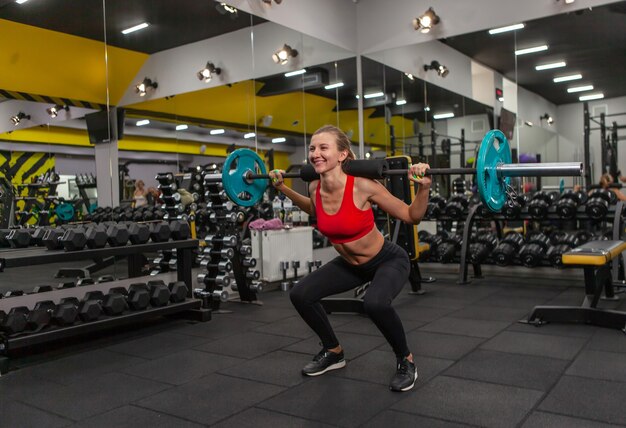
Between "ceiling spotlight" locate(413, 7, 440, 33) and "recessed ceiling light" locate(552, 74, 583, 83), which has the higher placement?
"ceiling spotlight" locate(413, 7, 440, 33)

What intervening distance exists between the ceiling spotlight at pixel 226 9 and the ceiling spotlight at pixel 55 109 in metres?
1.73

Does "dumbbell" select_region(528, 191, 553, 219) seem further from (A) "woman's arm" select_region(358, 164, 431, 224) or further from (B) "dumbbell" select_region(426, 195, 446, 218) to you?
(A) "woman's arm" select_region(358, 164, 431, 224)

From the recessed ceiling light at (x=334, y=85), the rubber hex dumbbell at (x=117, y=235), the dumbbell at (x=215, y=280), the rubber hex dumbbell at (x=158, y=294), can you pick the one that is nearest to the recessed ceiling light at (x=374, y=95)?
the recessed ceiling light at (x=334, y=85)

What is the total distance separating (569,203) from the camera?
4.64 m

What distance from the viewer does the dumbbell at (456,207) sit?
5.22 metres

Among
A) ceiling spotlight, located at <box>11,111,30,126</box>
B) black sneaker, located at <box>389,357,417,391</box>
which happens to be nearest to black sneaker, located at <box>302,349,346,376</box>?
black sneaker, located at <box>389,357,417,391</box>

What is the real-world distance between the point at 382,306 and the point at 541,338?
1364 mm

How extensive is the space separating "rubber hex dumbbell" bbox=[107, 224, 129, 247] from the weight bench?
265cm

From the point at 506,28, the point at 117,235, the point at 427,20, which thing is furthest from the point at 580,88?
the point at 117,235

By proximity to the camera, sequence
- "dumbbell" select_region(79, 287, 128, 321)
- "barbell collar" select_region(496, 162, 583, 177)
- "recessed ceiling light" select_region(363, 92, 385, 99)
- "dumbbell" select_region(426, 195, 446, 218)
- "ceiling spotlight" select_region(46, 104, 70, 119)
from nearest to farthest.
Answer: "barbell collar" select_region(496, 162, 583, 177)
"dumbbell" select_region(79, 287, 128, 321)
"ceiling spotlight" select_region(46, 104, 70, 119)
"dumbbell" select_region(426, 195, 446, 218)
"recessed ceiling light" select_region(363, 92, 385, 99)

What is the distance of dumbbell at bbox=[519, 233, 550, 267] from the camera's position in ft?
15.1

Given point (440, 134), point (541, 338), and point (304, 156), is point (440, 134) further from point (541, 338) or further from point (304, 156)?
point (541, 338)

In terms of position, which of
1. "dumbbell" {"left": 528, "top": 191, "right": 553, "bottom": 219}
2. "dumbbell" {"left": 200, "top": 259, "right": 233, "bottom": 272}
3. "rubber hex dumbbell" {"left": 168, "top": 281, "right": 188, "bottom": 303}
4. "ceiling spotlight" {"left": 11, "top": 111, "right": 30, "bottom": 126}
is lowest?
"rubber hex dumbbell" {"left": 168, "top": 281, "right": 188, "bottom": 303}

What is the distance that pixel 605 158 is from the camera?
581cm
